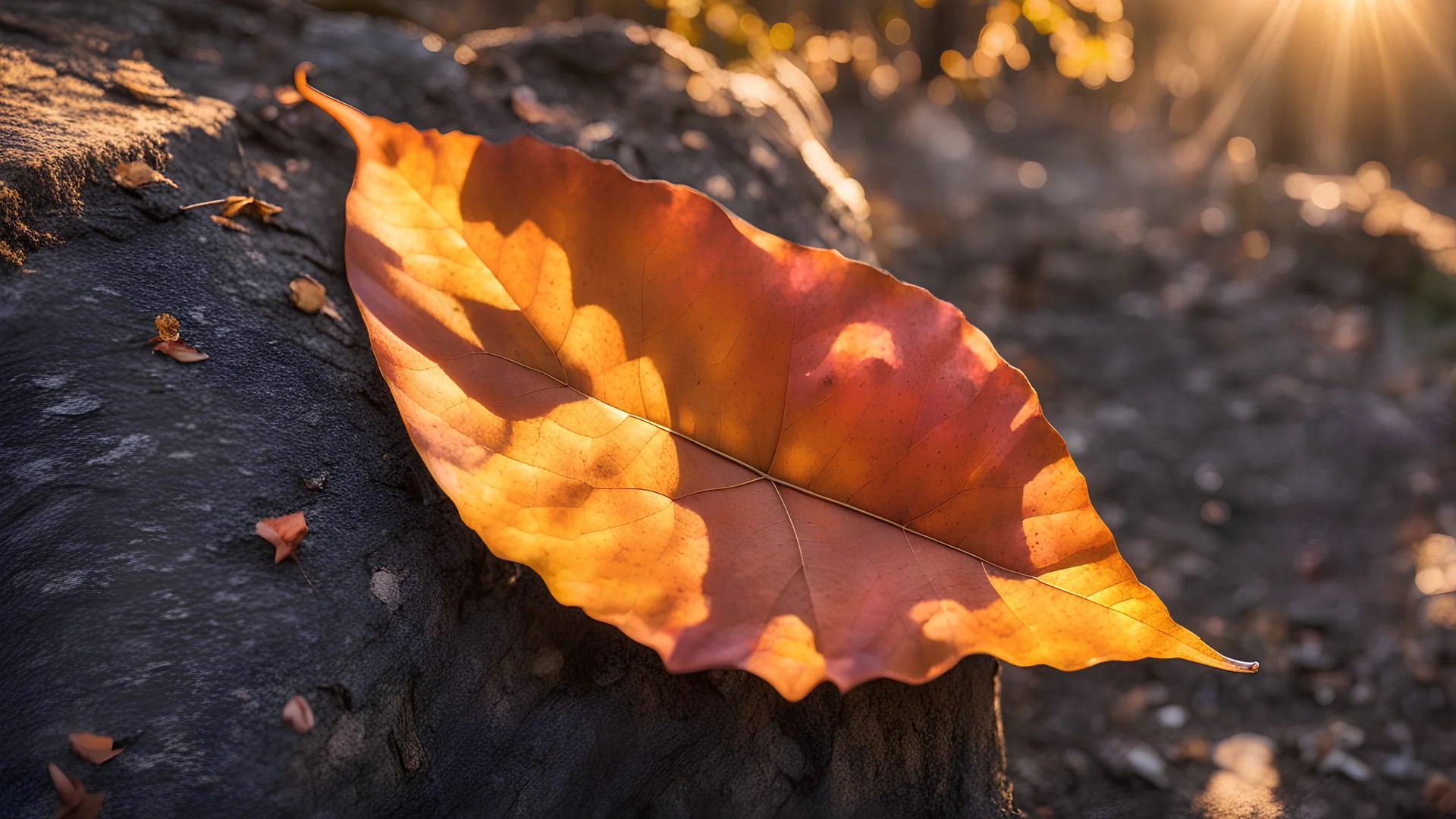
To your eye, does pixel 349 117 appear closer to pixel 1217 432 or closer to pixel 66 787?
pixel 66 787

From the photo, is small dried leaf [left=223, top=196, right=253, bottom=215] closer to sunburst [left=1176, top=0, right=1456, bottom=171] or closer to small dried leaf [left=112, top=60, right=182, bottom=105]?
small dried leaf [left=112, top=60, right=182, bottom=105]

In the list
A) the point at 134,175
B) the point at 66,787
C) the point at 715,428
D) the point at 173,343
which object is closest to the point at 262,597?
the point at 66,787

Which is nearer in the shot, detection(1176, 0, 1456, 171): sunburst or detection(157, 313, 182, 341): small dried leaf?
detection(157, 313, 182, 341): small dried leaf

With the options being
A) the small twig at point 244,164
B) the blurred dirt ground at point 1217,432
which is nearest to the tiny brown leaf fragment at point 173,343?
the small twig at point 244,164

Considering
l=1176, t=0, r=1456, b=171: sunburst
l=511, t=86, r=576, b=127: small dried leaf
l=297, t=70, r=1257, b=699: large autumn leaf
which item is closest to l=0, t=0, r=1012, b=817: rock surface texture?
l=297, t=70, r=1257, b=699: large autumn leaf

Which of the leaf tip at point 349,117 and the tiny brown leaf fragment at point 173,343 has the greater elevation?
the leaf tip at point 349,117

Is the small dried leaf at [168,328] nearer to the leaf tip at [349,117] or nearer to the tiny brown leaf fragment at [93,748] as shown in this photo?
the leaf tip at [349,117]
